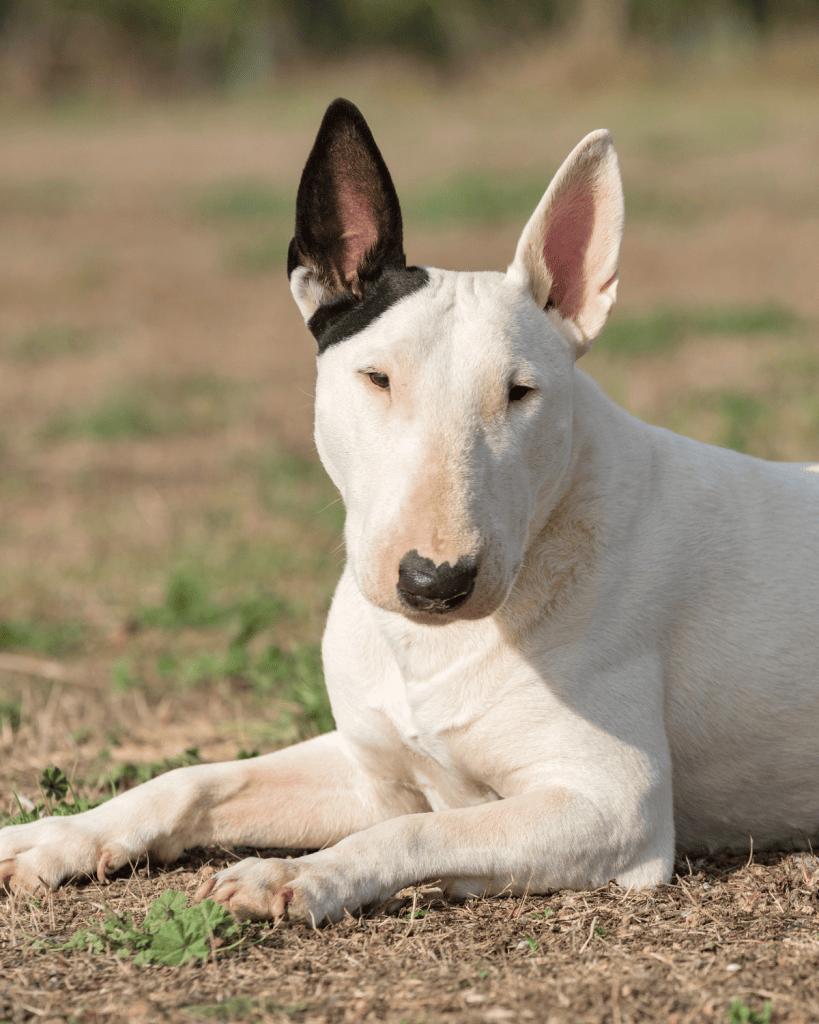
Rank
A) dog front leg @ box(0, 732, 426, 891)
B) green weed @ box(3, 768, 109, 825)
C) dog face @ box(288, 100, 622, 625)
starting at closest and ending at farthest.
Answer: dog face @ box(288, 100, 622, 625) < dog front leg @ box(0, 732, 426, 891) < green weed @ box(3, 768, 109, 825)

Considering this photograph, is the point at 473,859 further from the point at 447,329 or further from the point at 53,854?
the point at 447,329

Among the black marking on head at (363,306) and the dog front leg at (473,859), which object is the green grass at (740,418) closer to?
the black marking on head at (363,306)

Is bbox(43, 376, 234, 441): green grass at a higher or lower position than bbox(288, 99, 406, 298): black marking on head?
lower

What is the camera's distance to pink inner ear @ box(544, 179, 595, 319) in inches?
127

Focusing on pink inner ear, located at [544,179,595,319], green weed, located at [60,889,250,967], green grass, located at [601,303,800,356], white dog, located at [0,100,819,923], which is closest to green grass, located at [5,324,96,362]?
green grass, located at [601,303,800,356]

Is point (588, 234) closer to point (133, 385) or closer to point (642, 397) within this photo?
point (642, 397)

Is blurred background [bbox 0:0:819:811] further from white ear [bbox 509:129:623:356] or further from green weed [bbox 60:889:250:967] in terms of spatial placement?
green weed [bbox 60:889:250:967]

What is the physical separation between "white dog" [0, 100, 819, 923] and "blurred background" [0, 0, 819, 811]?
71 cm

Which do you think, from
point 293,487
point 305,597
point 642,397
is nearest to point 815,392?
point 642,397

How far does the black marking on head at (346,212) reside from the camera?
3.11m

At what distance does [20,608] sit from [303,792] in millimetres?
3098

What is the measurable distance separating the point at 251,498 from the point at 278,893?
516 cm

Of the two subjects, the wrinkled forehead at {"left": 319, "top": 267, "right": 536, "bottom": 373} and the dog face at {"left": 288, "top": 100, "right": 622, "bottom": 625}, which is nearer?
the dog face at {"left": 288, "top": 100, "right": 622, "bottom": 625}

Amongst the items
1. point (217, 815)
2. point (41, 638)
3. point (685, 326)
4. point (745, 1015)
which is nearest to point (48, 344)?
point (685, 326)
